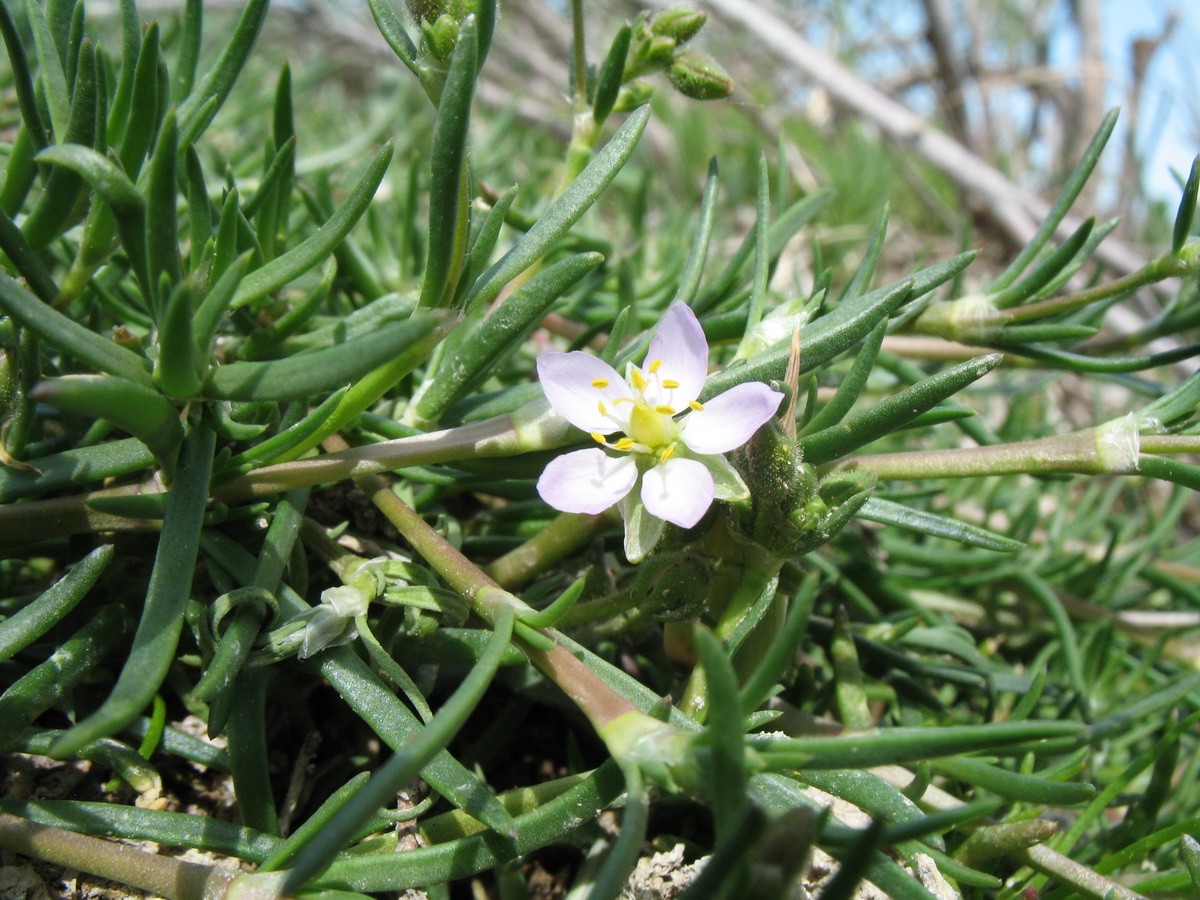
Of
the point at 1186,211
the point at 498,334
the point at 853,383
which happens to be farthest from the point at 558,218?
the point at 1186,211

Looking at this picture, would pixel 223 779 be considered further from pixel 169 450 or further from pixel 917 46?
pixel 917 46

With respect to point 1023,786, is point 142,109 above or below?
above

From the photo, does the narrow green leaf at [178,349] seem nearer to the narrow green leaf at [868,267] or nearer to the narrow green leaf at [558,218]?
the narrow green leaf at [558,218]

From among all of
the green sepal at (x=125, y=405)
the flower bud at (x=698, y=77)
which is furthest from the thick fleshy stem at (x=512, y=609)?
the flower bud at (x=698, y=77)

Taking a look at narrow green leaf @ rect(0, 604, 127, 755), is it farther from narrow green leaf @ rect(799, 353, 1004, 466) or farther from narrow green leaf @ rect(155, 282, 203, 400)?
narrow green leaf @ rect(799, 353, 1004, 466)

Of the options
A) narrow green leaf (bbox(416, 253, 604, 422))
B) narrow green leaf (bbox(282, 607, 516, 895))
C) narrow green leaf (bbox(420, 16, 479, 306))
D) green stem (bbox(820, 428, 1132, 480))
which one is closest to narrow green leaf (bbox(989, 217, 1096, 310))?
green stem (bbox(820, 428, 1132, 480))

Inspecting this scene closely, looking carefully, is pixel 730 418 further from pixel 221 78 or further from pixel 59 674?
pixel 221 78

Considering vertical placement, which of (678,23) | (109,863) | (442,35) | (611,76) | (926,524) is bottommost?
(109,863)

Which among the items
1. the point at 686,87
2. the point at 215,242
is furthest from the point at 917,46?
the point at 215,242
